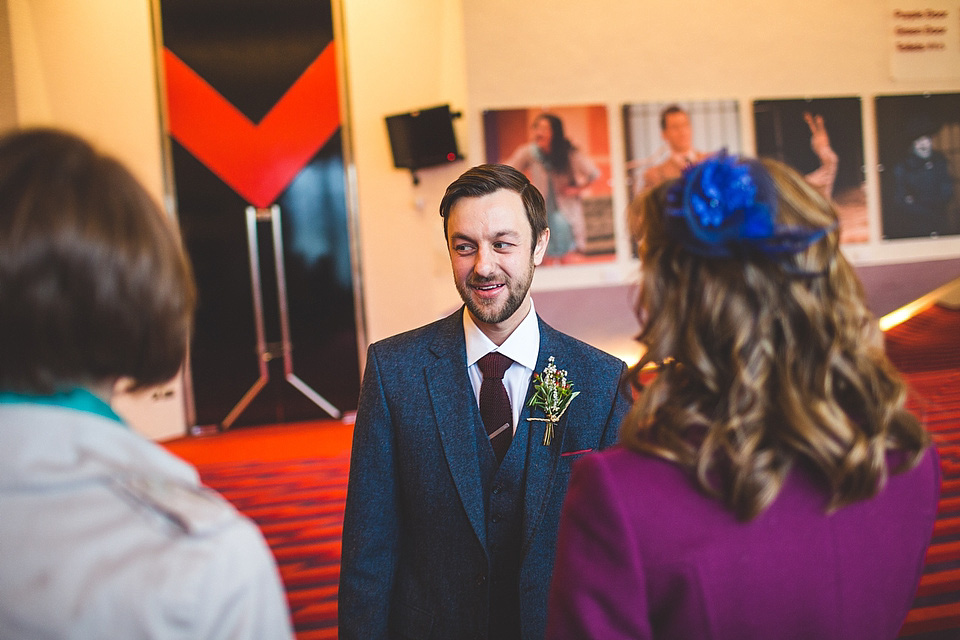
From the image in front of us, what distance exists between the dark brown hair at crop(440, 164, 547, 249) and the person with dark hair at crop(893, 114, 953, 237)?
5958 millimetres

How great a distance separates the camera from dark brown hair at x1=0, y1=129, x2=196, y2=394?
73cm

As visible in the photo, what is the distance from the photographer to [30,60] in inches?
233

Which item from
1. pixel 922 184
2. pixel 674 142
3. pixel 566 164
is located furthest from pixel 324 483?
pixel 922 184

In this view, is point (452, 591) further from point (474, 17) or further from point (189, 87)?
point (189, 87)

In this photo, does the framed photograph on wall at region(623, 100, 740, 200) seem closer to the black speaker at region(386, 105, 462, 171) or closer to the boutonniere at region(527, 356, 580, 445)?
the black speaker at region(386, 105, 462, 171)

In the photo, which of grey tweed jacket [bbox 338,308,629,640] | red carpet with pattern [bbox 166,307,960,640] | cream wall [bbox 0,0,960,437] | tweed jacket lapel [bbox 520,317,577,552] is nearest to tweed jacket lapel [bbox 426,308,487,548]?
grey tweed jacket [bbox 338,308,629,640]

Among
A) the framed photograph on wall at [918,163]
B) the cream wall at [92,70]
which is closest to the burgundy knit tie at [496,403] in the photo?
the cream wall at [92,70]

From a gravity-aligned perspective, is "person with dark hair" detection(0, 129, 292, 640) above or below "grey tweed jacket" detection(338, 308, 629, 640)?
above

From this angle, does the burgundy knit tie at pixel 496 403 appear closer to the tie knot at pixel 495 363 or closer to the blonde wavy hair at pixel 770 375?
the tie knot at pixel 495 363

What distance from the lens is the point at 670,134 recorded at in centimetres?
611

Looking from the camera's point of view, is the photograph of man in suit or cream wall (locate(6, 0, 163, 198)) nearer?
the photograph of man in suit

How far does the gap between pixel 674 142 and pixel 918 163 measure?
2413mm

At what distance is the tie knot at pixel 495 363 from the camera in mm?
1729

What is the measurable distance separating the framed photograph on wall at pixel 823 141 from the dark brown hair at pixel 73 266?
6.33m
